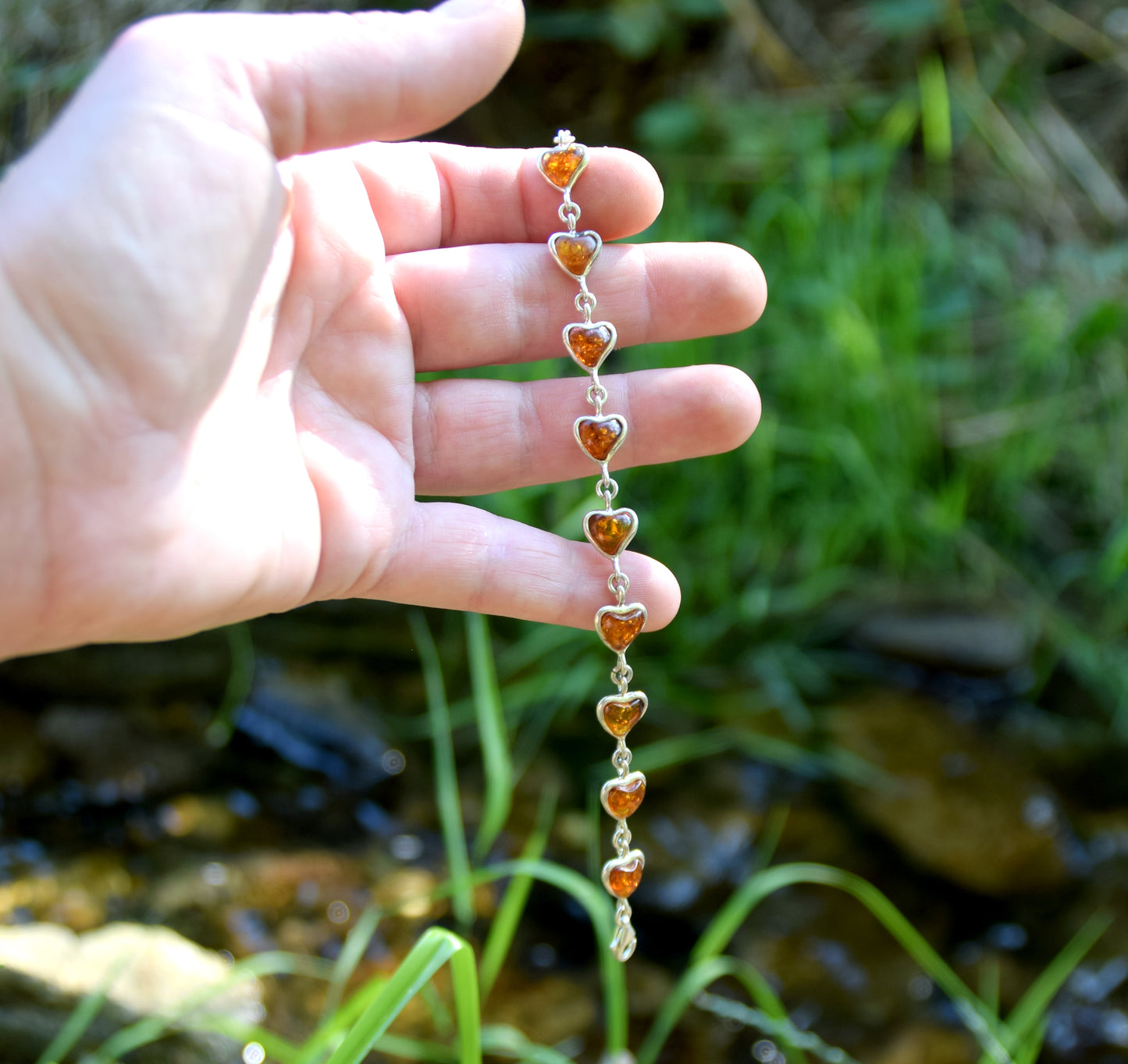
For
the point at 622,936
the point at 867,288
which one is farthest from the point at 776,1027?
the point at 867,288

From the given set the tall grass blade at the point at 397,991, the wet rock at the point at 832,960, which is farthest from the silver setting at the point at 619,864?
the wet rock at the point at 832,960

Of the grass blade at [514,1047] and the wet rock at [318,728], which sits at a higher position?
the grass blade at [514,1047]

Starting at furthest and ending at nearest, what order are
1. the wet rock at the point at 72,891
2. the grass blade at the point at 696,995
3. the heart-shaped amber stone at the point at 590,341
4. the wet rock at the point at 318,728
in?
1. the wet rock at the point at 318,728
2. the wet rock at the point at 72,891
3. the grass blade at the point at 696,995
4. the heart-shaped amber stone at the point at 590,341

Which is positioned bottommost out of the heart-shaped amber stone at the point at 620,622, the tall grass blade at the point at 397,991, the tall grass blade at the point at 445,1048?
the tall grass blade at the point at 445,1048

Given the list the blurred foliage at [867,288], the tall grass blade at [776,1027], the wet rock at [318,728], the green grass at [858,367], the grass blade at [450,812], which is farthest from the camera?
the blurred foliage at [867,288]

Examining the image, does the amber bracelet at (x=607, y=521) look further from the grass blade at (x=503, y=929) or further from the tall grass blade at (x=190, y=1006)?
the tall grass blade at (x=190, y=1006)

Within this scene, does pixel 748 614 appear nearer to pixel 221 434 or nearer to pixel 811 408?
pixel 811 408
